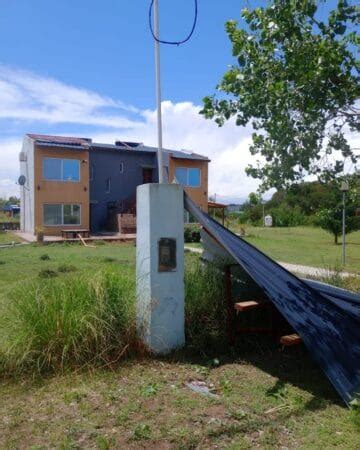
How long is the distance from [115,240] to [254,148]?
1834 centimetres

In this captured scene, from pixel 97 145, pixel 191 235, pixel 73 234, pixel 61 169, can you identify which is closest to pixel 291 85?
pixel 191 235

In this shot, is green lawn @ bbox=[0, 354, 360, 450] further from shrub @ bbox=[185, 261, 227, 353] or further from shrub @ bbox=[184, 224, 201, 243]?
shrub @ bbox=[184, 224, 201, 243]

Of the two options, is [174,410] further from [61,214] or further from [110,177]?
Result: [110,177]

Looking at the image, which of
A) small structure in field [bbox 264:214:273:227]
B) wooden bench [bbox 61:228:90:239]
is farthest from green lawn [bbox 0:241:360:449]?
small structure in field [bbox 264:214:273:227]

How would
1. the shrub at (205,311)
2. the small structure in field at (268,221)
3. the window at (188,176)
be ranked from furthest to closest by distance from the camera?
the small structure in field at (268,221)
the window at (188,176)
the shrub at (205,311)

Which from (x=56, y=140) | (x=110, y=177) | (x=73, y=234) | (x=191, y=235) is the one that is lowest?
(x=191, y=235)

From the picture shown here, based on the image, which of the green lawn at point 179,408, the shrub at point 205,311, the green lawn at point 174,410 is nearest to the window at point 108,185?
the shrub at point 205,311

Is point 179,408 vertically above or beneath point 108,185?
beneath

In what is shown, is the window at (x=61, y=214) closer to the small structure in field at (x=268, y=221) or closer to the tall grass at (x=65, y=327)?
the small structure in field at (x=268, y=221)

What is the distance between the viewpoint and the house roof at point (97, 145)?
85.3 feet

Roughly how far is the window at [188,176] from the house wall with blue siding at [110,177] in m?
2.51

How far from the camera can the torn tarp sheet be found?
12.5 ft

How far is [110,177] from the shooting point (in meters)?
29.7

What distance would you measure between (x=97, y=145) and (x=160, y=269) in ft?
84.1
